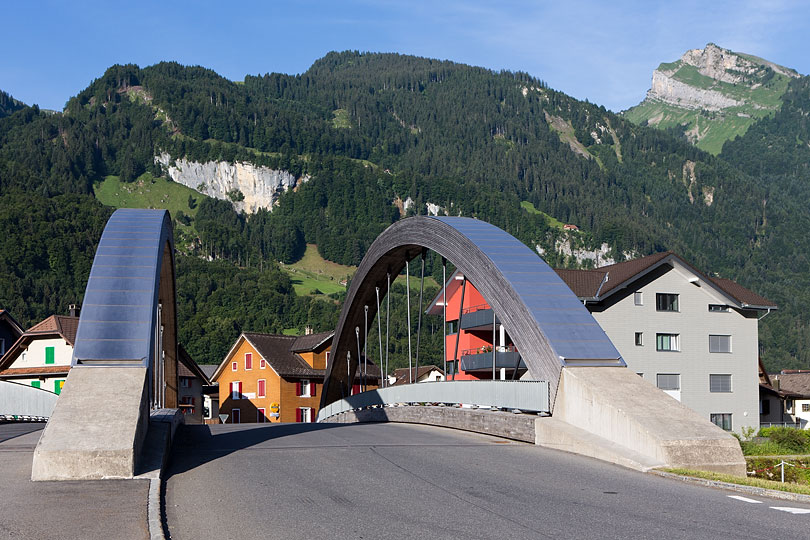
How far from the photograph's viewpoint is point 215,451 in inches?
673

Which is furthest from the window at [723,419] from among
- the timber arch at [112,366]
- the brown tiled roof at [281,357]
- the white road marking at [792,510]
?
the white road marking at [792,510]

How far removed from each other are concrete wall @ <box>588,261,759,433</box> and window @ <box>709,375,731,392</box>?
246 millimetres

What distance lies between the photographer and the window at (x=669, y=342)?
49.8 meters

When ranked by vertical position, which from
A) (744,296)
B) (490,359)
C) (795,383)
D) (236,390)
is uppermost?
(744,296)

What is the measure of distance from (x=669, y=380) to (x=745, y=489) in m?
38.8

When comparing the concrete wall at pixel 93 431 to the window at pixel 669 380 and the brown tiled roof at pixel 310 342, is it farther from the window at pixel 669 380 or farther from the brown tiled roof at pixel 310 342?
the brown tiled roof at pixel 310 342

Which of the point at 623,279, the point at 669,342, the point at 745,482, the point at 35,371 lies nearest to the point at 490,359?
the point at 623,279

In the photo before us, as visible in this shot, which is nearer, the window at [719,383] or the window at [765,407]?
the window at [719,383]

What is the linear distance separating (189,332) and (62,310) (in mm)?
23753

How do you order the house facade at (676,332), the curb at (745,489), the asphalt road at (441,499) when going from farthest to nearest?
1. the house facade at (676,332)
2. the curb at (745,489)
3. the asphalt road at (441,499)

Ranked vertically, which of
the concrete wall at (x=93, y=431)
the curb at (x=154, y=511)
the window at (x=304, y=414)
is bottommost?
the window at (x=304, y=414)

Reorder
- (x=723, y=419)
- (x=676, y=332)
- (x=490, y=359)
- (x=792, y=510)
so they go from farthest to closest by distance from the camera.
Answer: (x=676, y=332), (x=723, y=419), (x=490, y=359), (x=792, y=510)

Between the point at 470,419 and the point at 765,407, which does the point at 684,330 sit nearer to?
the point at 765,407

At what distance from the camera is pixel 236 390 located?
77750 millimetres
